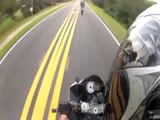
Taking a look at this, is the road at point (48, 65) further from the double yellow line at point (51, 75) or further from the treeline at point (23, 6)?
the treeline at point (23, 6)

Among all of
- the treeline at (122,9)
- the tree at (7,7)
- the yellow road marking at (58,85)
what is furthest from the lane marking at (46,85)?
the tree at (7,7)

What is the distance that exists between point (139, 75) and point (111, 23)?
29596mm

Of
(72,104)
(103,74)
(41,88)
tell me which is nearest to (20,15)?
(103,74)

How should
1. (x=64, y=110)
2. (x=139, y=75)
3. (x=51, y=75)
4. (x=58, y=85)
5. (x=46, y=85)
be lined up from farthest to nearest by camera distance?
(x=51, y=75)
(x=58, y=85)
(x=46, y=85)
(x=64, y=110)
(x=139, y=75)

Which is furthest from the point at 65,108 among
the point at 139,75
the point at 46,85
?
the point at 46,85

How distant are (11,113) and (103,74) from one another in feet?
17.7

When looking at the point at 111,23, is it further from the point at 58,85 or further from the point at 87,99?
the point at 87,99

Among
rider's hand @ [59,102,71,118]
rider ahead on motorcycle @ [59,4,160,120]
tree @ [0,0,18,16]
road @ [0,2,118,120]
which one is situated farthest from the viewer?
tree @ [0,0,18,16]

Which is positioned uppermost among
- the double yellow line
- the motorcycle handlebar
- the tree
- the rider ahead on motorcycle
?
the rider ahead on motorcycle

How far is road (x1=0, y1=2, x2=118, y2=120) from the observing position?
1139 cm

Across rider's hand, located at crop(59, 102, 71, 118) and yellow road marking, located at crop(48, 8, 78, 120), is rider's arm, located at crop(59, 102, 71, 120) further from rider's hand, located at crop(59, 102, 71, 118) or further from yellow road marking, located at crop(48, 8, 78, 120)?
yellow road marking, located at crop(48, 8, 78, 120)

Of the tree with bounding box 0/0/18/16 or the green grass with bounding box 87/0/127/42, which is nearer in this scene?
the green grass with bounding box 87/0/127/42

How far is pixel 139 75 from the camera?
212 centimetres

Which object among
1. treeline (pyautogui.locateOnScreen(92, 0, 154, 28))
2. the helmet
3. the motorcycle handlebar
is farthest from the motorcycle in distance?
treeline (pyautogui.locateOnScreen(92, 0, 154, 28))
